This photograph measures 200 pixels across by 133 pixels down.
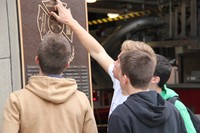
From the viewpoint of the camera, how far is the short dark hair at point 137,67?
2.55 m

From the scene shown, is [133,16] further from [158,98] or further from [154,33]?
[158,98]

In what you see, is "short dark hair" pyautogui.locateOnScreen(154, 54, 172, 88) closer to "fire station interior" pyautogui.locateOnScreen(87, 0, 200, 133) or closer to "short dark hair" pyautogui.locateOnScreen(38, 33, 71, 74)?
"short dark hair" pyautogui.locateOnScreen(38, 33, 71, 74)

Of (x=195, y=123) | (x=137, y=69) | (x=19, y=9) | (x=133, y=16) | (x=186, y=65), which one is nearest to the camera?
(x=137, y=69)

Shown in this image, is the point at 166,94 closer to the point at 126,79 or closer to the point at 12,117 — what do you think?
the point at 126,79

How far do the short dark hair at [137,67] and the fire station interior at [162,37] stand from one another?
6.24 metres

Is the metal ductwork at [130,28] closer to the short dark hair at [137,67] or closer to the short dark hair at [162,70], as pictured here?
the short dark hair at [162,70]

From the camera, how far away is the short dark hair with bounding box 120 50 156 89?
8.37ft

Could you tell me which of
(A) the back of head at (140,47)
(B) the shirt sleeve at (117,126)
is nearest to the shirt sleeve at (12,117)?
(B) the shirt sleeve at (117,126)

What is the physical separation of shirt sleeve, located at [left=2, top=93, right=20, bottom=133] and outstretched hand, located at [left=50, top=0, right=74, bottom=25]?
1.30m

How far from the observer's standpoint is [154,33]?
1235cm

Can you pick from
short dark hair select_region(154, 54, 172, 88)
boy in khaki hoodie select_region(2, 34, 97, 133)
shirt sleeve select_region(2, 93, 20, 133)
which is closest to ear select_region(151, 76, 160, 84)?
short dark hair select_region(154, 54, 172, 88)

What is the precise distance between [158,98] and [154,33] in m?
9.84

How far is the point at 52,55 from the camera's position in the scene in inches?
111

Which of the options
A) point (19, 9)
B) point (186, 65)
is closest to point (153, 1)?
point (186, 65)
